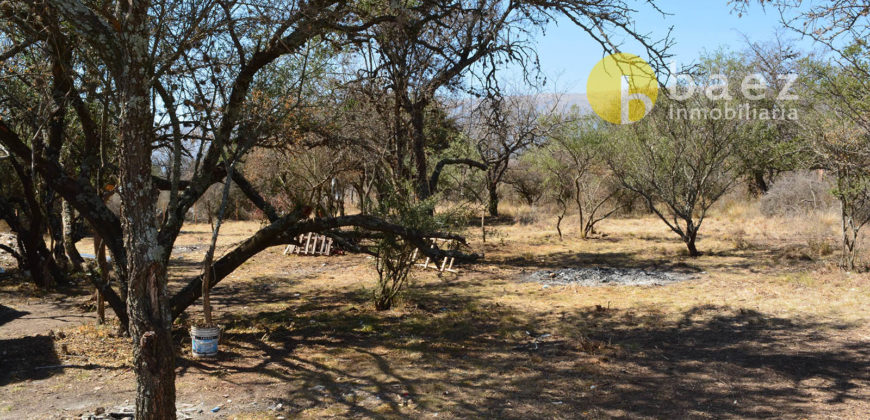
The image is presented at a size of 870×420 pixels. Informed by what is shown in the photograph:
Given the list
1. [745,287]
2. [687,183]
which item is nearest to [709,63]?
[687,183]

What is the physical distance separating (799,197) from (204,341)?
755 inches

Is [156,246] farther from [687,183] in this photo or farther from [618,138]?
[618,138]

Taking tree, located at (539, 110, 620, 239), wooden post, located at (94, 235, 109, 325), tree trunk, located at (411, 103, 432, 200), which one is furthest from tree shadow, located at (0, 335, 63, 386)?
tree, located at (539, 110, 620, 239)

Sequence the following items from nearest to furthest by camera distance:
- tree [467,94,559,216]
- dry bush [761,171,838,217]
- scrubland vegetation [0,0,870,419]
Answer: scrubland vegetation [0,0,870,419] → tree [467,94,559,216] → dry bush [761,171,838,217]

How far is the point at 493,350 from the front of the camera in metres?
6.68

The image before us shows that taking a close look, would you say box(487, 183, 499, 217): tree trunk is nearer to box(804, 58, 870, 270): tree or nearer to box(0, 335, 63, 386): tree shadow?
box(804, 58, 870, 270): tree

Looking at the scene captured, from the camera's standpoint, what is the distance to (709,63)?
13484 millimetres

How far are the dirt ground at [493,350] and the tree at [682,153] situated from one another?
209cm

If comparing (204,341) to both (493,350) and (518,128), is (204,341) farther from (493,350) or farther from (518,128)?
(518,128)

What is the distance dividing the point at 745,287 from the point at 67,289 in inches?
485

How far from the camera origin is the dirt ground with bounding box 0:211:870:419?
194 inches

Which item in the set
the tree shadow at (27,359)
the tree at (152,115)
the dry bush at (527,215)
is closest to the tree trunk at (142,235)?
the tree at (152,115)

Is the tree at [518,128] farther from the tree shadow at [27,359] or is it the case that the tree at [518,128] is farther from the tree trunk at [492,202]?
the tree shadow at [27,359]

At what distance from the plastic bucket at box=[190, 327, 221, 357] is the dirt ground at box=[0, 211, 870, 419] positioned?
0.57 ft
